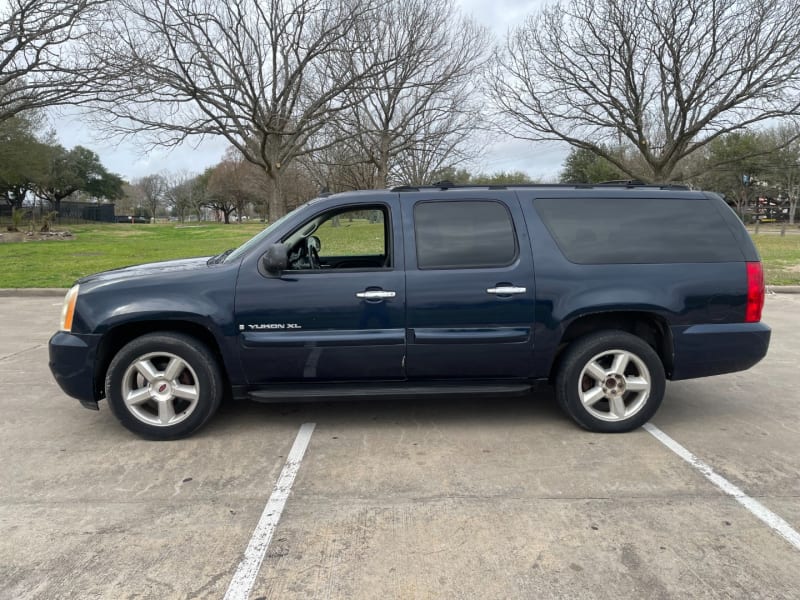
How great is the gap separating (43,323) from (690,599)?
8.97 meters

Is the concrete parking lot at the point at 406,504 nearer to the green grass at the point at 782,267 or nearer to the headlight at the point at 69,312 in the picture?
the headlight at the point at 69,312

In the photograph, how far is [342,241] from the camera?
205 inches

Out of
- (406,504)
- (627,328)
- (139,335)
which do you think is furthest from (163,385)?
(627,328)

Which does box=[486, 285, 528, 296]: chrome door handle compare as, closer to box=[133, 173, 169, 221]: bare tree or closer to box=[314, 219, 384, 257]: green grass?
box=[314, 219, 384, 257]: green grass

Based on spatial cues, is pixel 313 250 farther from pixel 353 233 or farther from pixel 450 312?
pixel 450 312

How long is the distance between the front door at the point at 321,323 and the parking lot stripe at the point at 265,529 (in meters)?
0.57

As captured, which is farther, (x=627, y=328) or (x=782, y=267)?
→ (x=782, y=267)

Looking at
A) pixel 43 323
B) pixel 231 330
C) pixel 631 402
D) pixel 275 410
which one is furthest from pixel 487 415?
pixel 43 323

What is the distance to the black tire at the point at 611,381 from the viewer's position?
3898 mm

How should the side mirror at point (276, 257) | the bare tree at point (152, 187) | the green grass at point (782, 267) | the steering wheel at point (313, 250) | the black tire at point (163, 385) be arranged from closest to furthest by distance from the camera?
the side mirror at point (276, 257) → the black tire at point (163, 385) → the steering wheel at point (313, 250) → the green grass at point (782, 267) → the bare tree at point (152, 187)

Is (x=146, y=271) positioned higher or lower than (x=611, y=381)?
higher

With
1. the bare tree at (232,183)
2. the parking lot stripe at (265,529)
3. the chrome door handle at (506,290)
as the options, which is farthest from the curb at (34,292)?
the bare tree at (232,183)

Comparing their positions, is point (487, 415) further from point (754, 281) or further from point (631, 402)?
point (754, 281)

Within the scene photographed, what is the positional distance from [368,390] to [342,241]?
1831mm
